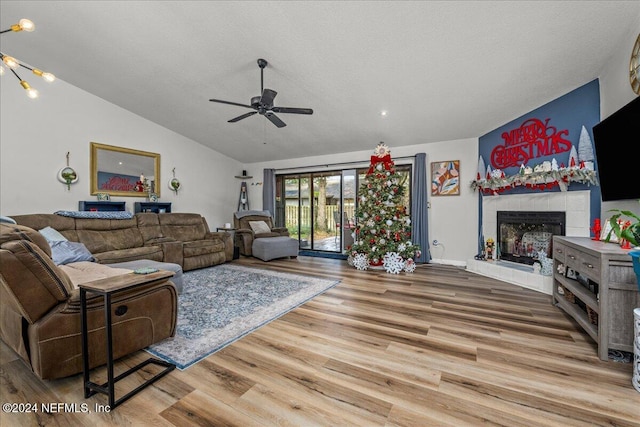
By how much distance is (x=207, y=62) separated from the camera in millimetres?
3578

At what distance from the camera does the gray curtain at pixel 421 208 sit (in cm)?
521

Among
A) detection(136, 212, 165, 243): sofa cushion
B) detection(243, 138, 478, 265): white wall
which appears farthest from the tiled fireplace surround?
detection(136, 212, 165, 243): sofa cushion

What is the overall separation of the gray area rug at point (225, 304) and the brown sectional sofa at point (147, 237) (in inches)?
14.7

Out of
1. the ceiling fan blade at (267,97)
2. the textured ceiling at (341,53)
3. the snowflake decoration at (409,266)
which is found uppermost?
the textured ceiling at (341,53)

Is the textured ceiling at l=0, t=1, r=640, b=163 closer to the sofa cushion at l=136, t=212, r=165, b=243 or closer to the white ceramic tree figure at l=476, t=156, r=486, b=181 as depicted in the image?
the white ceramic tree figure at l=476, t=156, r=486, b=181

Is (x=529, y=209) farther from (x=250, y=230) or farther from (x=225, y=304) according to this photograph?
(x=250, y=230)

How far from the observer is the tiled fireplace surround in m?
3.30

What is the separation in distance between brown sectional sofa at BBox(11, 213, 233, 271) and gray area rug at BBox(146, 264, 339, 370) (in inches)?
14.7

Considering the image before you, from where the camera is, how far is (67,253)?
3.12 meters

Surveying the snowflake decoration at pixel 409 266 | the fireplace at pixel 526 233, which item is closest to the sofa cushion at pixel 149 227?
the snowflake decoration at pixel 409 266

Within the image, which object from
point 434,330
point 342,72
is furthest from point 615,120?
point 342,72

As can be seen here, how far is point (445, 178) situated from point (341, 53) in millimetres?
3228

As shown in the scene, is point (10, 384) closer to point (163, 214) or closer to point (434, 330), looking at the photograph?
point (434, 330)

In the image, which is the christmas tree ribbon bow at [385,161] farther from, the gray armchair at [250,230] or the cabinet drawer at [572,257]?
the cabinet drawer at [572,257]
